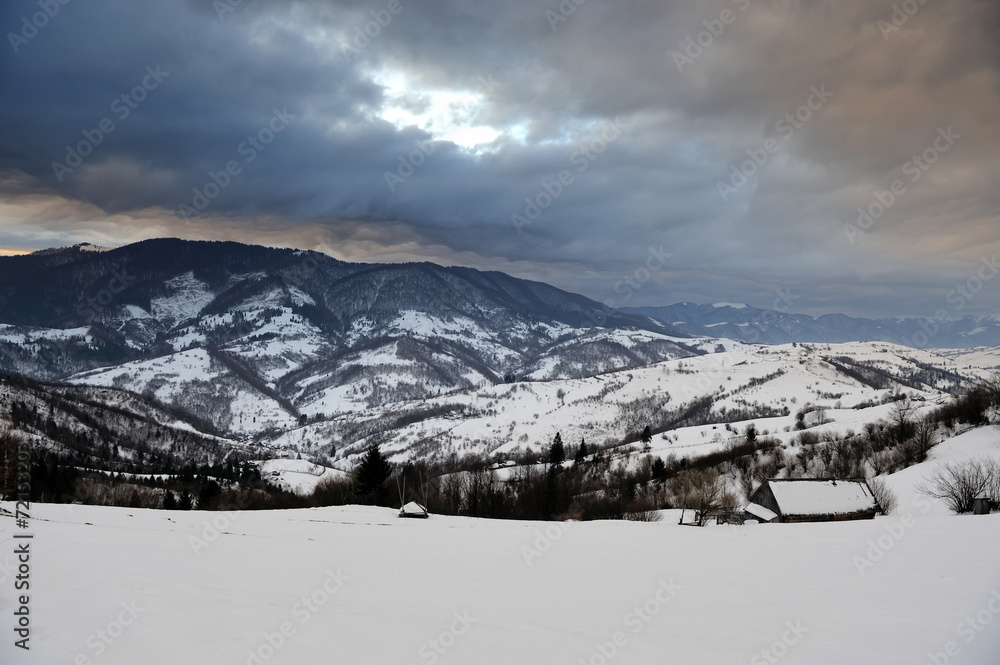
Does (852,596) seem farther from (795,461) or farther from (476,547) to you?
(795,461)

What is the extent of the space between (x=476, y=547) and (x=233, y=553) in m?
12.4

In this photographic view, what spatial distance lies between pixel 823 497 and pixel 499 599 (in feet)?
183

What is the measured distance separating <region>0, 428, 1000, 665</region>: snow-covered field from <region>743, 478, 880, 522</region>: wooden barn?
31182 millimetres

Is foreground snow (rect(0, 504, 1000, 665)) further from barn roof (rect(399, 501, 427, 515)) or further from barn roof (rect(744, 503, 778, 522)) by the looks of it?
barn roof (rect(744, 503, 778, 522))

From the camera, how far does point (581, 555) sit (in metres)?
25.3

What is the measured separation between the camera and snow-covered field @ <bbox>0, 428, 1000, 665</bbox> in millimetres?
10055

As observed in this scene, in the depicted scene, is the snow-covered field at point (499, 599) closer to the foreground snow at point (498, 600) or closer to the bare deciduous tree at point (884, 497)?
the foreground snow at point (498, 600)

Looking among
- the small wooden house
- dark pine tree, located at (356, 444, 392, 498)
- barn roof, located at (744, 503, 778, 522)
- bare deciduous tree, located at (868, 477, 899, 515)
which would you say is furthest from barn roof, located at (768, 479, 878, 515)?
dark pine tree, located at (356, 444, 392, 498)

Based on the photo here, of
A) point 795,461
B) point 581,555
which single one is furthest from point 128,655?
point 795,461

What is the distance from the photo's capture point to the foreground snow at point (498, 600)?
33.0 feet

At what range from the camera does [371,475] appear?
69500 millimetres

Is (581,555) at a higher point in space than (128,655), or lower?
lower

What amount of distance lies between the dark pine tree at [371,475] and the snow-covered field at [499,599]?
4236 centimetres

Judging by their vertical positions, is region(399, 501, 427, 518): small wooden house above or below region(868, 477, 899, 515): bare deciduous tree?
below
